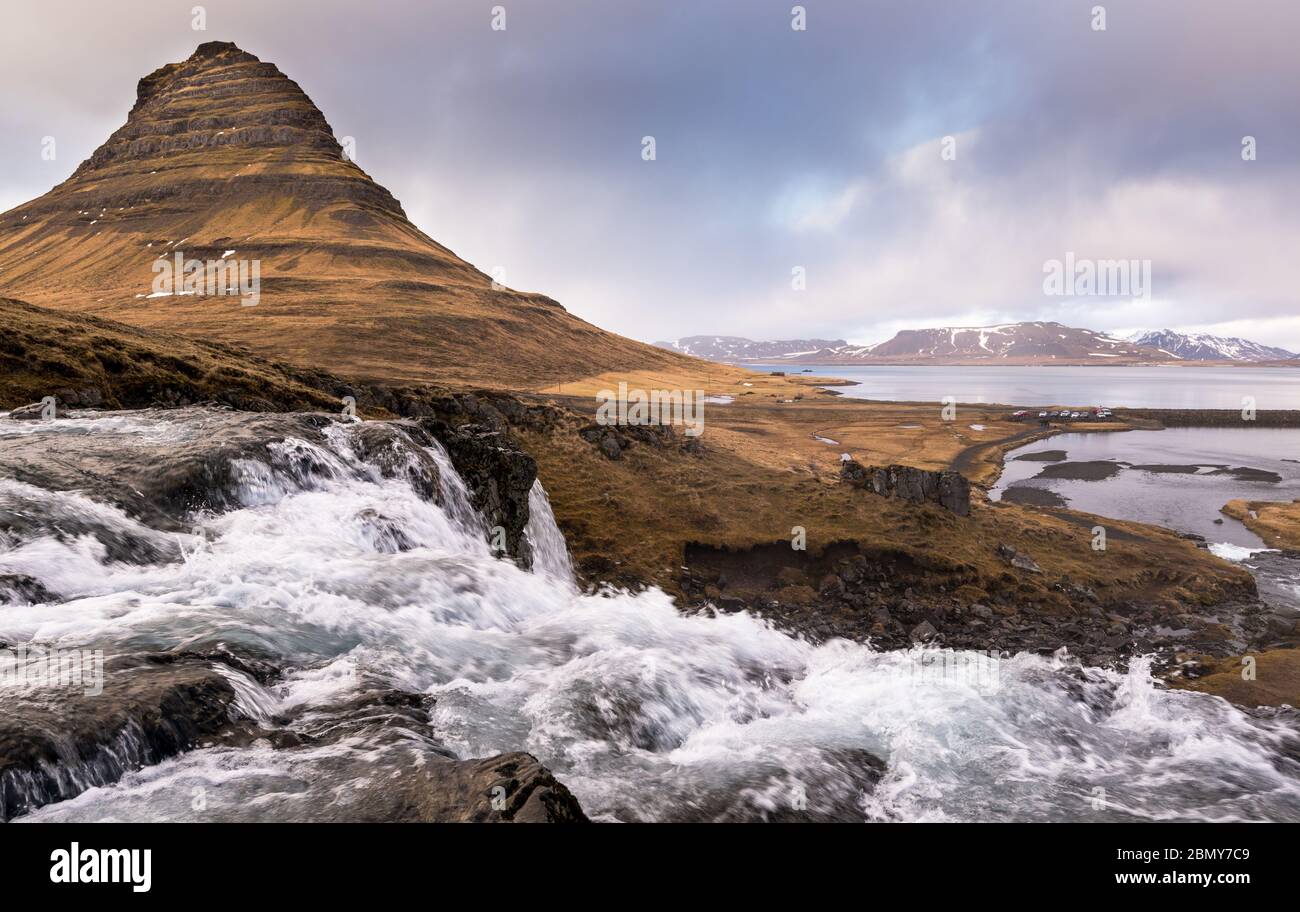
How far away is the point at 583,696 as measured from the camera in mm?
13711

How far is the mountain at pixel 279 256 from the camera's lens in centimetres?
9794

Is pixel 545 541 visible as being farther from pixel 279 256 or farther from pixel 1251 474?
pixel 279 256

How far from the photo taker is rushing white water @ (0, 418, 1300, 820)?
1055 centimetres

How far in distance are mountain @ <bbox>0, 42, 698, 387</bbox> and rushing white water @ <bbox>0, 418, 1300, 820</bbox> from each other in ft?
216

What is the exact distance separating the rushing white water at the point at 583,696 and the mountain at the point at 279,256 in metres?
65.9

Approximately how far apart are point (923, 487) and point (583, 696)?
25.9 metres

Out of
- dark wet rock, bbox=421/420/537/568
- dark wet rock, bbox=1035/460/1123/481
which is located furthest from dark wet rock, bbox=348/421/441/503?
dark wet rock, bbox=1035/460/1123/481

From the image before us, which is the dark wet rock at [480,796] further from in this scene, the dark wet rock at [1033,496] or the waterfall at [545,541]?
the dark wet rock at [1033,496]

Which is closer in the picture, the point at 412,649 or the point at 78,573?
the point at 78,573

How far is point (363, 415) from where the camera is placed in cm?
3184

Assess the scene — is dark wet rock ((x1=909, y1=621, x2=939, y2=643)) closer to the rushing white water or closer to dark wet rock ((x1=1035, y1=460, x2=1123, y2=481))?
the rushing white water
